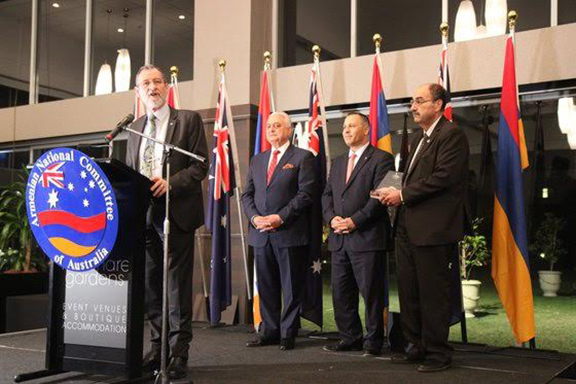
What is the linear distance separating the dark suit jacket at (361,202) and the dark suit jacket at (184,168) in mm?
1144

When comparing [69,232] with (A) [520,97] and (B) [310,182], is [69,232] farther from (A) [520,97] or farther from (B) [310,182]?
(A) [520,97]

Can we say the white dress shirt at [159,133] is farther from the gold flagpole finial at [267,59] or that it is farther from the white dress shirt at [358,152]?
the gold flagpole finial at [267,59]

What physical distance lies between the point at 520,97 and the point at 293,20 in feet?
7.65

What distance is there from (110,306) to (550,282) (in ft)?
11.3

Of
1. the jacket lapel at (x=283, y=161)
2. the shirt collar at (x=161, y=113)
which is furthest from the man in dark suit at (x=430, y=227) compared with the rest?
the shirt collar at (x=161, y=113)

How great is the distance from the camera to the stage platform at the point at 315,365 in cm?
314

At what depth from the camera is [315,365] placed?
3508mm

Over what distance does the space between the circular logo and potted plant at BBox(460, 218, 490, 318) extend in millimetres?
3645

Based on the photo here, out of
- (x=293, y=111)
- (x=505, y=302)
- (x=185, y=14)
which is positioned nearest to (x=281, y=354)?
(x=505, y=302)

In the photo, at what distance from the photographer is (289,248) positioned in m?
4.11

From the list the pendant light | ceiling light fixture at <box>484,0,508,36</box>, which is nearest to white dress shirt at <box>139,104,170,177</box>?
ceiling light fixture at <box>484,0,508,36</box>

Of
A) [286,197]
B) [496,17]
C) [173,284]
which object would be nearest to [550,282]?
[496,17]

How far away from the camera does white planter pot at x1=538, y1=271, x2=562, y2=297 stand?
15.3 feet

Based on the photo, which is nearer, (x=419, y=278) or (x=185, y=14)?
(x=419, y=278)
